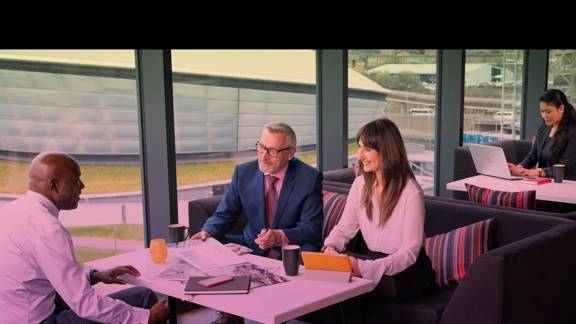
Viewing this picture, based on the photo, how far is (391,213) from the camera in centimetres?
304

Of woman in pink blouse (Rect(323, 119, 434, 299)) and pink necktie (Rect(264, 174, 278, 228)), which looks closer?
woman in pink blouse (Rect(323, 119, 434, 299))

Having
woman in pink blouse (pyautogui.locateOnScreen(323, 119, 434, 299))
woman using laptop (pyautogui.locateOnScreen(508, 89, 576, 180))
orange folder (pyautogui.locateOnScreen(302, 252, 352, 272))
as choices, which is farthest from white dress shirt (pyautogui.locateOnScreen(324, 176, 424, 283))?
woman using laptop (pyautogui.locateOnScreen(508, 89, 576, 180))

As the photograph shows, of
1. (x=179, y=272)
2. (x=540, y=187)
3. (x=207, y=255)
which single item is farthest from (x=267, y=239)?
(x=540, y=187)

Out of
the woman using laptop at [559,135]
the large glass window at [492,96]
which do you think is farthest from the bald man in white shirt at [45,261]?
the large glass window at [492,96]

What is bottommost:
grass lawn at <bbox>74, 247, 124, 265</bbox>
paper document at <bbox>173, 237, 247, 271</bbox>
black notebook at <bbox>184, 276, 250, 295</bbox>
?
grass lawn at <bbox>74, 247, 124, 265</bbox>

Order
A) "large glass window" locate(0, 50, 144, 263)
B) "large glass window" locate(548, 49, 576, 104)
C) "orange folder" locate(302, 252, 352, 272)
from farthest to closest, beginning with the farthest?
"large glass window" locate(548, 49, 576, 104)
"large glass window" locate(0, 50, 144, 263)
"orange folder" locate(302, 252, 352, 272)

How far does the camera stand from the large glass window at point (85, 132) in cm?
357

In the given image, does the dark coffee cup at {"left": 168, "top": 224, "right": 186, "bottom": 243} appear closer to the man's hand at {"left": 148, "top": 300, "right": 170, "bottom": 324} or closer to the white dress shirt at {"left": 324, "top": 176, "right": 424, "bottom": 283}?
the man's hand at {"left": 148, "top": 300, "right": 170, "bottom": 324}

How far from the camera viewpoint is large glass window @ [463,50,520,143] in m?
6.87

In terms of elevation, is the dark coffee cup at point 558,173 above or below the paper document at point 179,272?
above

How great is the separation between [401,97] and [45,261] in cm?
465

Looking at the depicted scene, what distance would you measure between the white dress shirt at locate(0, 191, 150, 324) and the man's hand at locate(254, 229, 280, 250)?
88 centimetres

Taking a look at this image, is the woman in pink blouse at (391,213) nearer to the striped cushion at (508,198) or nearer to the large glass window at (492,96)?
the striped cushion at (508,198)

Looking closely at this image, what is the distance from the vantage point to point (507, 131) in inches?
298
